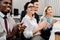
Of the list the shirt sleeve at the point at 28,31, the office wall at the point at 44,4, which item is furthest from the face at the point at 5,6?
the office wall at the point at 44,4

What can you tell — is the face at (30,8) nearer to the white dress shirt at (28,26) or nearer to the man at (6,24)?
the white dress shirt at (28,26)

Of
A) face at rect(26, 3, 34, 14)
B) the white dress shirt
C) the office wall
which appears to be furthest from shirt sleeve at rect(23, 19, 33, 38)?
the office wall

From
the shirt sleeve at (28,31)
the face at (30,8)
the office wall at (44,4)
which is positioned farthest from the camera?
the office wall at (44,4)

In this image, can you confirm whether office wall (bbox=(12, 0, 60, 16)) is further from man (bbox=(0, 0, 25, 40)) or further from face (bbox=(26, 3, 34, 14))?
man (bbox=(0, 0, 25, 40))

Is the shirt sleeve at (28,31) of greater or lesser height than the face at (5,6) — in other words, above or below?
below

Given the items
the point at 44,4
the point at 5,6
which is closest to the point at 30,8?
the point at 5,6

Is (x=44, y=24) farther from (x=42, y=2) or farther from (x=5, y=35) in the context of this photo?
(x=42, y=2)

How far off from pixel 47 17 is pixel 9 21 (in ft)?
4.91

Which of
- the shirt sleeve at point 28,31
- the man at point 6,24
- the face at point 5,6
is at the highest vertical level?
the face at point 5,6

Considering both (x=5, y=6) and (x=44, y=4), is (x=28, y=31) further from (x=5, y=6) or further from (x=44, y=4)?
(x=44, y=4)

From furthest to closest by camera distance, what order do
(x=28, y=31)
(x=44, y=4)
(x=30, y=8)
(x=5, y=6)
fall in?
(x=44, y=4)
(x=30, y=8)
(x=28, y=31)
(x=5, y=6)

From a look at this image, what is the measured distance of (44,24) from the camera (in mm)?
2578

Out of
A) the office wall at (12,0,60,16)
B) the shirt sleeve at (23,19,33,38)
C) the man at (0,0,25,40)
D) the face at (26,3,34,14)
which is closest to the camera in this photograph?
the man at (0,0,25,40)

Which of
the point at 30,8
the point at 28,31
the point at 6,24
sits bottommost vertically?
the point at 28,31
